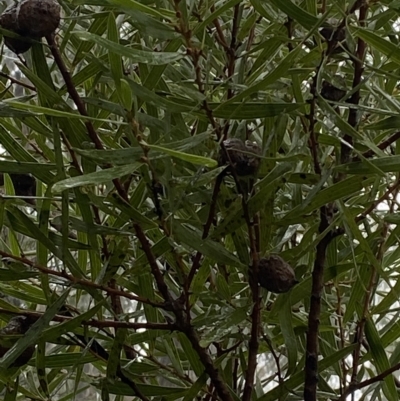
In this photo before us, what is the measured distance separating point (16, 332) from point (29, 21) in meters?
0.17

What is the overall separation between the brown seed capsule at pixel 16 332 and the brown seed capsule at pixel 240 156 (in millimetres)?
145

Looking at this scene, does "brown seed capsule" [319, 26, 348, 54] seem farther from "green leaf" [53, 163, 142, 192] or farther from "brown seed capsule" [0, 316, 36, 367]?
"brown seed capsule" [0, 316, 36, 367]

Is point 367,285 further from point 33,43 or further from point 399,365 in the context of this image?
point 33,43

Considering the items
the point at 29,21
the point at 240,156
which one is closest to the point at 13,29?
the point at 29,21

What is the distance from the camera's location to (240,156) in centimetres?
33

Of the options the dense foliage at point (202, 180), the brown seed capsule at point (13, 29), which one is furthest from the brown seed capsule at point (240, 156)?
the brown seed capsule at point (13, 29)

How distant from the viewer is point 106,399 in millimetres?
400

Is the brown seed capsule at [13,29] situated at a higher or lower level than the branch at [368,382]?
higher

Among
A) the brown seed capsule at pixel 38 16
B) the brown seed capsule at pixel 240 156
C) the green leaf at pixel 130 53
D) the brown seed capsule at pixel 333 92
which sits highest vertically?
the brown seed capsule at pixel 38 16

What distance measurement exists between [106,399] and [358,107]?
0.21 m

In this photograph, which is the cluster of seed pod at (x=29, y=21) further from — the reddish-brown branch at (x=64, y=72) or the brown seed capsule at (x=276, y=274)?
the brown seed capsule at (x=276, y=274)

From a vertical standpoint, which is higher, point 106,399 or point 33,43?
point 33,43

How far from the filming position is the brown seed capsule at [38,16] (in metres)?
0.31

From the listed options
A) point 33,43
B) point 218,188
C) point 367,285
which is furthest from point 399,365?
point 33,43
